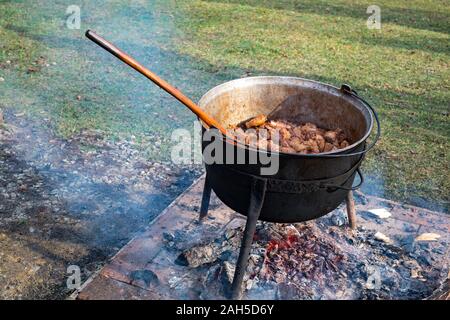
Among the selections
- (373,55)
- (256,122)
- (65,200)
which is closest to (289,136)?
(256,122)

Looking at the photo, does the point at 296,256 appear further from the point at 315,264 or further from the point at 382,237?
the point at 382,237

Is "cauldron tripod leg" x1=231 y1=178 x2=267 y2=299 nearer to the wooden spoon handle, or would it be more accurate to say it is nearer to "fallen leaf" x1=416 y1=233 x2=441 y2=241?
the wooden spoon handle

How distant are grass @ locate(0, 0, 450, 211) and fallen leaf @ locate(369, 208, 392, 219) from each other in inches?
30.1

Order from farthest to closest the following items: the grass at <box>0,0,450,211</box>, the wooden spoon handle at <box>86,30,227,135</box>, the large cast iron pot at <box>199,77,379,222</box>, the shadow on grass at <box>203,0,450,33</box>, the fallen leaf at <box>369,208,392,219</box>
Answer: the shadow on grass at <box>203,0,450,33</box>, the grass at <box>0,0,450,211</box>, the fallen leaf at <box>369,208,392,219</box>, the large cast iron pot at <box>199,77,379,222</box>, the wooden spoon handle at <box>86,30,227,135</box>

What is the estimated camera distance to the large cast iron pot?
9.61ft

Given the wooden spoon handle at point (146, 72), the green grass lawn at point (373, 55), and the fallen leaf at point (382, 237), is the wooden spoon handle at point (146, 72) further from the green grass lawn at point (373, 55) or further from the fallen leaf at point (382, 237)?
the green grass lawn at point (373, 55)

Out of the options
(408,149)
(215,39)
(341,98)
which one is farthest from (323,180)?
(215,39)

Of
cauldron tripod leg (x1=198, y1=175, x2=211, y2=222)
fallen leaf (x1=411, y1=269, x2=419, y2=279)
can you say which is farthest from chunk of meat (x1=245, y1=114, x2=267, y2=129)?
fallen leaf (x1=411, y1=269, x2=419, y2=279)

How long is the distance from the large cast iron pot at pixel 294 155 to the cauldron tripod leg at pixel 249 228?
0.14 feet

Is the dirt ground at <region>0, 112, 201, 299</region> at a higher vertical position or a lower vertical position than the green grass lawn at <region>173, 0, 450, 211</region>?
lower

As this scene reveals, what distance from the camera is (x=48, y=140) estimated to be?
5453mm

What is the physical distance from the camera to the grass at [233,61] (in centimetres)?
580

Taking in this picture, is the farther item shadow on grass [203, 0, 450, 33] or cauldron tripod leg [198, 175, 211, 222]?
shadow on grass [203, 0, 450, 33]
